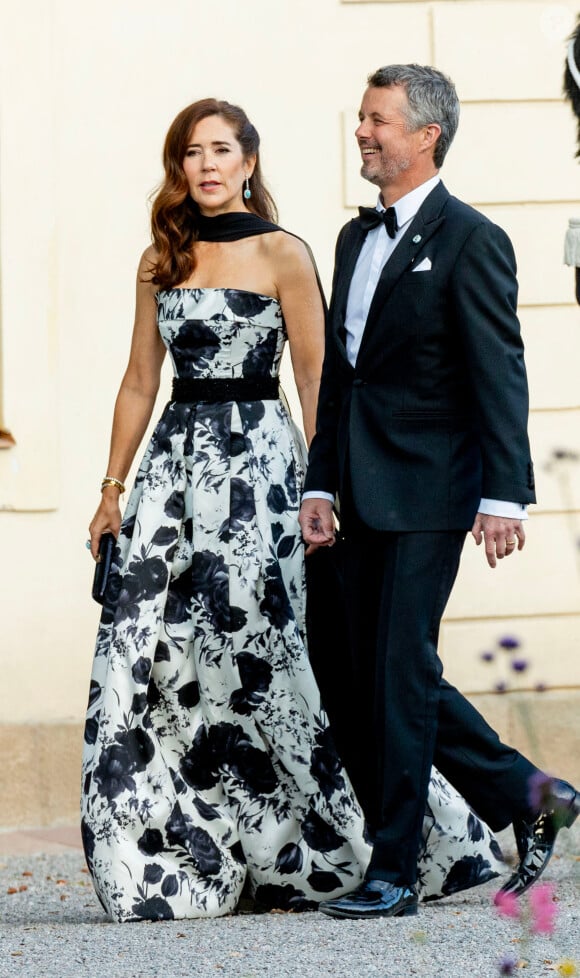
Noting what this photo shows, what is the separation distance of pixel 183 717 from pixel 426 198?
1388 millimetres

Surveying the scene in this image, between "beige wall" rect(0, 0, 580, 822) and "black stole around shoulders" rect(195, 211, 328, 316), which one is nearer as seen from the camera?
"black stole around shoulders" rect(195, 211, 328, 316)

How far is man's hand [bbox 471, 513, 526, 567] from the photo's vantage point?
11.8ft

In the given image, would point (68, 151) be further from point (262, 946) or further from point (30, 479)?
→ point (262, 946)

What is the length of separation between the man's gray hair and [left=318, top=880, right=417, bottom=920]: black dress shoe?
1671 millimetres

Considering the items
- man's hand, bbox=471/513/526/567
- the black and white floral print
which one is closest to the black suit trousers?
man's hand, bbox=471/513/526/567

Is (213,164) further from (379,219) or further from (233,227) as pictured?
(379,219)

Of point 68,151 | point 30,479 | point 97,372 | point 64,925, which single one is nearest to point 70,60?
point 68,151

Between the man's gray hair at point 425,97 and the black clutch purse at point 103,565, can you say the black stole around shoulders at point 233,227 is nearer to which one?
the man's gray hair at point 425,97

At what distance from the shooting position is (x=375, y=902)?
3.67 m

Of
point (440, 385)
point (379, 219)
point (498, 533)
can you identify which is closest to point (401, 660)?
point (498, 533)

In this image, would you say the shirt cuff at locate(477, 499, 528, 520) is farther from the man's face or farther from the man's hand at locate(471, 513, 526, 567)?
the man's face

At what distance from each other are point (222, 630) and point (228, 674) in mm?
109

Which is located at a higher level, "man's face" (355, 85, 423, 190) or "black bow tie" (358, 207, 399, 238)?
"man's face" (355, 85, 423, 190)

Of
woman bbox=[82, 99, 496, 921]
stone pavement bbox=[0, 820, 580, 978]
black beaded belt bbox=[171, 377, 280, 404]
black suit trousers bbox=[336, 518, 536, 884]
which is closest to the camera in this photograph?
stone pavement bbox=[0, 820, 580, 978]
